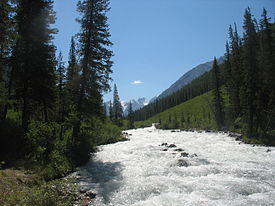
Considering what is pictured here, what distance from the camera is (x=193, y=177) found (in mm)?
9969

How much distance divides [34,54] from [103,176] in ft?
38.3

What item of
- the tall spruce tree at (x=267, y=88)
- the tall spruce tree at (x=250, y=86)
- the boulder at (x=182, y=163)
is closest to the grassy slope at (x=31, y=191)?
the boulder at (x=182, y=163)

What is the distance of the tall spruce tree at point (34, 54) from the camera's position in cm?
1490

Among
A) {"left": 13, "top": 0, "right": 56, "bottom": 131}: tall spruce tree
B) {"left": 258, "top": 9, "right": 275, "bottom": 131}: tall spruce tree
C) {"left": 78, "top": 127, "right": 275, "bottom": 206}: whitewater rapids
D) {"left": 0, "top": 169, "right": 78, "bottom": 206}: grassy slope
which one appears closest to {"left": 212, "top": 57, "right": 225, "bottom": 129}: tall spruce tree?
{"left": 258, "top": 9, "right": 275, "bottom": 131}: tall spruce tree

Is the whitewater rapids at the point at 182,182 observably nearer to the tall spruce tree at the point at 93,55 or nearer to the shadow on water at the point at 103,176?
the shadow on water at the point at 103,176

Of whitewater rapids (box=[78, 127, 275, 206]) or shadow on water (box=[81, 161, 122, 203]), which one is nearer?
whitewater rapids (box=[78, 127, 275, 206])

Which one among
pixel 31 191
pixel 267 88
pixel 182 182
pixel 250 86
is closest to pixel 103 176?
pixel 182 182

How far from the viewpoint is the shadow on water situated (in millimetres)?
8711

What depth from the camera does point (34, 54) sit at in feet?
50.7

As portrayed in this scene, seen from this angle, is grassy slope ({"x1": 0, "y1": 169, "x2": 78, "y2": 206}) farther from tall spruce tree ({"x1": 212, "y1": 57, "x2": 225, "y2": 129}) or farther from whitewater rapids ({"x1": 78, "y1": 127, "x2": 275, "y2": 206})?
tall spruce tree ({"x1": 212, "y1": 57, "x2": 225, "y2": 129})

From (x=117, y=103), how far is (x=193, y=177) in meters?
77.0

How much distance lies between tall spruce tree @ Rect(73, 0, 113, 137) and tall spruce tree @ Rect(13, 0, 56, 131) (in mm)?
3196

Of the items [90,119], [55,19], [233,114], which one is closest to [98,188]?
[90,119]

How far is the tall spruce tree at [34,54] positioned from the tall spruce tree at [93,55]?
320cm
